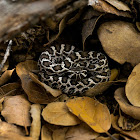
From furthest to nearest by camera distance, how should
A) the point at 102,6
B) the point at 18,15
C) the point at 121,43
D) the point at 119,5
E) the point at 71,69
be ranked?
1. the point at 71,69
2. the point at 121,43
3. the point at 119,5
4. the point at 102,6
5. the point at 18,15

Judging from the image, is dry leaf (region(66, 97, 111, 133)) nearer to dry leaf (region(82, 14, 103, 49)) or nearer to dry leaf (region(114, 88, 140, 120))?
dry leaf (region(114, 88, 140, 120))

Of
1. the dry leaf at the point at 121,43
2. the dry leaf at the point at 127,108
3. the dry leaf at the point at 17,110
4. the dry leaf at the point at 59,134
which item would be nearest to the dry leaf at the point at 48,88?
the dry leaf at the point at 17,110

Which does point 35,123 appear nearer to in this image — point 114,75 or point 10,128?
point 10,128

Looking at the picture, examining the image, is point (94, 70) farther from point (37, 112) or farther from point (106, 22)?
point (37, 112)

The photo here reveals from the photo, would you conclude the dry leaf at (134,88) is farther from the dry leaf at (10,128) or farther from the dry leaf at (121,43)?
the dry leaf at (10,128)

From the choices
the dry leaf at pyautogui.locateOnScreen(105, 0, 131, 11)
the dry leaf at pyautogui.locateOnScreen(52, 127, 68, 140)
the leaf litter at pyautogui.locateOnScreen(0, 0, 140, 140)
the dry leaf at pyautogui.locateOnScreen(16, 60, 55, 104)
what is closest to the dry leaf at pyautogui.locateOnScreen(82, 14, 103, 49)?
the leaf litter at pyautogui.locateOnScreen(0, 0, 140, 140)

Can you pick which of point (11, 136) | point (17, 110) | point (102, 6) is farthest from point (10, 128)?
point (102, 6)
